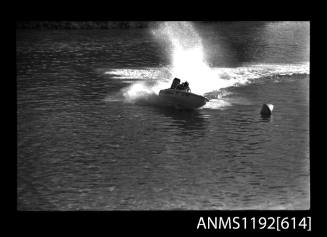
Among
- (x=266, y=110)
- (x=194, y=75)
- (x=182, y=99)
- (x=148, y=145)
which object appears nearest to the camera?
(x=148, y=145)

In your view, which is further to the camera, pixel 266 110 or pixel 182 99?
pixel 182 99

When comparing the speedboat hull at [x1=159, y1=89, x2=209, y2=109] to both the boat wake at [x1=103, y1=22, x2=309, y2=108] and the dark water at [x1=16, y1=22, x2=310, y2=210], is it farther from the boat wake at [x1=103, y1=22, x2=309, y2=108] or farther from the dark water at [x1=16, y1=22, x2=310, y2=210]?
the boat wake at [x1=103, y1=22, x2=309, y2=108]

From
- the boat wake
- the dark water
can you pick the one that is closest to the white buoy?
the dark water

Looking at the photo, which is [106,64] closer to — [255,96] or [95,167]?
[255,96]

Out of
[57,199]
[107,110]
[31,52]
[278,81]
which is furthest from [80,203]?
[31,52]

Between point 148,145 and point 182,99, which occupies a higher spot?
point 182,99

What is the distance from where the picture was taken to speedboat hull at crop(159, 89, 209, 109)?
48.8 meters

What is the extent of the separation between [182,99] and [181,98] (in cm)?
14

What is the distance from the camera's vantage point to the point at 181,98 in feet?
161

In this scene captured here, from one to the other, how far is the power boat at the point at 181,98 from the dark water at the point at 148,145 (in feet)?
2.07

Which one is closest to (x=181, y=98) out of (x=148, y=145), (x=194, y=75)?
(x=148, y=145)

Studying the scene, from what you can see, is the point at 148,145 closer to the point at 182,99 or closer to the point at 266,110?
the point at 182,99

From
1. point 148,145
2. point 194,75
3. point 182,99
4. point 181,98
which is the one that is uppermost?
point 194,75
